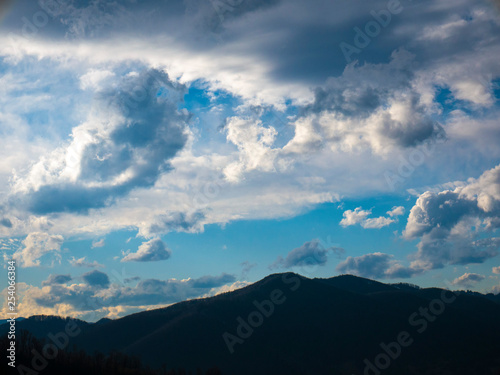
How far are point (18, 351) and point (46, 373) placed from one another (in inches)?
698

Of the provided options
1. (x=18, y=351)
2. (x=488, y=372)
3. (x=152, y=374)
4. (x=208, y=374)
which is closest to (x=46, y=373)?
(x=18, y=351)

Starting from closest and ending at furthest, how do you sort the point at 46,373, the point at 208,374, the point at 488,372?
the point at 46,373 → the point at 208,374 → the point at 488,372

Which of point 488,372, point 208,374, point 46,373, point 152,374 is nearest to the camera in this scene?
point 46,373

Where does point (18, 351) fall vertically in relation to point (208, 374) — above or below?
above

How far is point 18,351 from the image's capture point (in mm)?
144375

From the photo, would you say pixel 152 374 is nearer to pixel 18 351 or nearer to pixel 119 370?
pixel 119 370

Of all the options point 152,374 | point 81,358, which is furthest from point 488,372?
point 81,358

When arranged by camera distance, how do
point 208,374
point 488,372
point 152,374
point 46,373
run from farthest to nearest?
point 488,372, point 208,374, point 152,374, point 46,373

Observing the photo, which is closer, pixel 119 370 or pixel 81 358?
pixel 119 370

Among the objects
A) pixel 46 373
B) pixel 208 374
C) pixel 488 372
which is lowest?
pixel 488 372

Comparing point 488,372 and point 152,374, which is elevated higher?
point 152,374

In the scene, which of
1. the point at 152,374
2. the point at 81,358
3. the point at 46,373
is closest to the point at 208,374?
the point at 152,374

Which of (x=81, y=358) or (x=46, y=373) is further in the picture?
(x=81, y=358)

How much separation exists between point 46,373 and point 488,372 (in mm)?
197352
